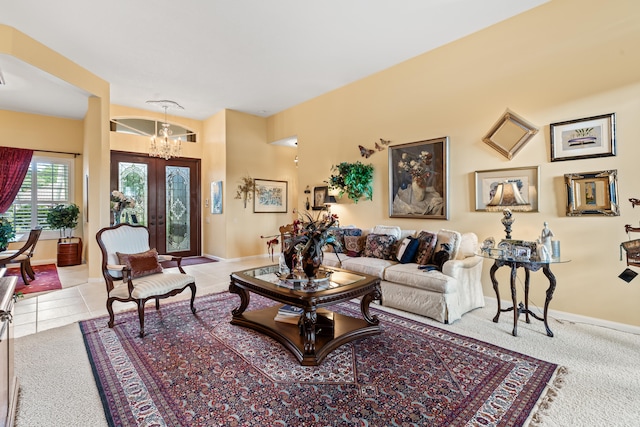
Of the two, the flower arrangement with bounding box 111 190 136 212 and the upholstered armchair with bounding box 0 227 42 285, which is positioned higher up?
the flower arrangement with bounding box 111 190 136 212

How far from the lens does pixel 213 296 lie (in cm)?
452

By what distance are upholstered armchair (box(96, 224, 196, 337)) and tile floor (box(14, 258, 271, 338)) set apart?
2.24 feet

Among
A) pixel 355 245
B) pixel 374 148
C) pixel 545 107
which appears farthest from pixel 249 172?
pixel 545 107

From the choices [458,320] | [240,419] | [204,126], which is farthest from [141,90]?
[458,320]

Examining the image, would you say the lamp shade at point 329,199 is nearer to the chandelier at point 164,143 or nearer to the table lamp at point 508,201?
the table lamp at point 508,201

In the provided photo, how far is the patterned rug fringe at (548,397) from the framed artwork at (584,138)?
2.31m

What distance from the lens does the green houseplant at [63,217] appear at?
6.86 m

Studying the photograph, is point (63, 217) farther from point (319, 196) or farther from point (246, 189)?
point (319, 196)

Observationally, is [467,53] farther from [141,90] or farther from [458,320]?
[141,90]

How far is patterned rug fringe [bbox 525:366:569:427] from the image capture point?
1.90 metres

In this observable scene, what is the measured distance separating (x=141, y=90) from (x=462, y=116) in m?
5.86

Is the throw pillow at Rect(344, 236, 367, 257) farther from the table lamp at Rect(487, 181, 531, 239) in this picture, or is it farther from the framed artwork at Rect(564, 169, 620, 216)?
the framed artwork at Rect(564, 169, 620, 216)

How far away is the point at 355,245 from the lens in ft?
16.2

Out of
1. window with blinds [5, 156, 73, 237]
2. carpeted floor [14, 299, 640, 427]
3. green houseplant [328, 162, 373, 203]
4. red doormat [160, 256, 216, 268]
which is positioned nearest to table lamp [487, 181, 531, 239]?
carpeted floor [14, 299, 640, 427]
